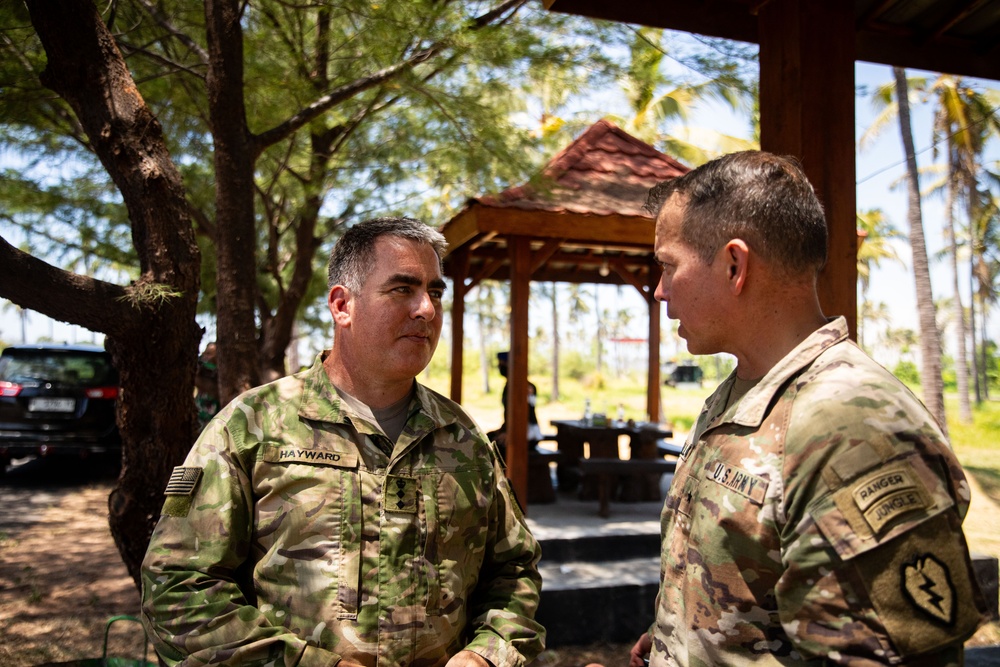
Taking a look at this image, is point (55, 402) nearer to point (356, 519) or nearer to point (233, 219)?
point (233, 219)

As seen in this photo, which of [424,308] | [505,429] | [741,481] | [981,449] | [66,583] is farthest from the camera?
[981,449]

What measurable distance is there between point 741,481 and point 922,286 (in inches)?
681

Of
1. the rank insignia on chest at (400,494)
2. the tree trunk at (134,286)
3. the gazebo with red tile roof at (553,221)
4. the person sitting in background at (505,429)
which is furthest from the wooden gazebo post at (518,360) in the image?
the rank insignia on chest at (400,494)

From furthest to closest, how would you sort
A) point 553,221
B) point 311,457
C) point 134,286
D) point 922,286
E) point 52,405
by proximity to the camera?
point 922,286, point 52,405, point 553,221, point 134,286, point 311,457

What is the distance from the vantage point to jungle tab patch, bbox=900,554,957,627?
3.60 ft

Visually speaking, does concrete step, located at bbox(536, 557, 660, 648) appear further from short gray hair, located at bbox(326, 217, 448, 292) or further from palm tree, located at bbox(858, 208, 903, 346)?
palm tree, located at bbox(858, 208, 903, 346)

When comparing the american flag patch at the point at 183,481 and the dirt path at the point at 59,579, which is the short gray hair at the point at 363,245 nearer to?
the american flag patch at the point at 183,481

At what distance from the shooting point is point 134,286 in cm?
328

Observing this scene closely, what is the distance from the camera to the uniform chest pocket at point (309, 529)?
1.83 meters

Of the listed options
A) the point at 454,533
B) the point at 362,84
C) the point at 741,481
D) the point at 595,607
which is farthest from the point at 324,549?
the point at 362,84

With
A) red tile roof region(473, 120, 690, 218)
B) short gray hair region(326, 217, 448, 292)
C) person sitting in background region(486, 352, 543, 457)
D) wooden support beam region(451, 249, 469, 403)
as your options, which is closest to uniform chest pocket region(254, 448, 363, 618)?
short gray hair region(326, 217, 448, 292)

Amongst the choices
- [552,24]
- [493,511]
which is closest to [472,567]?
[493,511]

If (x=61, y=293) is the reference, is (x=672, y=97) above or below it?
above

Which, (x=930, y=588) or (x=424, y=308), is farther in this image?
(x=424, y=308)
